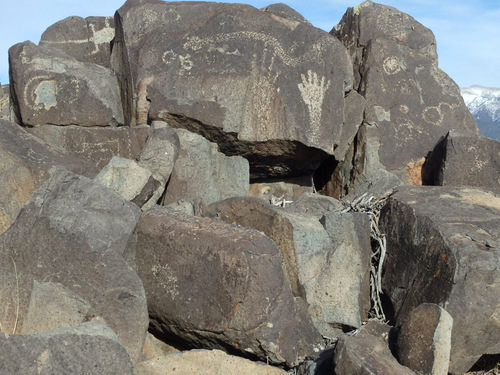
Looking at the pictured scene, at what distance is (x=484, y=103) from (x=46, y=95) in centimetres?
4947

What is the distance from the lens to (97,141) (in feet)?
14.6

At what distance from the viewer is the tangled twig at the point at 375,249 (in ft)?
12.1

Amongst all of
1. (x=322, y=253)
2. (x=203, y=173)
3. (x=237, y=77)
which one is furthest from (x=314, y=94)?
(x=322, y=253)

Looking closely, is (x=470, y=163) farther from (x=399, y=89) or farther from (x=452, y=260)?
(x=452, y=260)

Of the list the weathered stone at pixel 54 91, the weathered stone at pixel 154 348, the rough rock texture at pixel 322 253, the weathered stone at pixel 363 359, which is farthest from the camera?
the weathered stone at pixel 54 91

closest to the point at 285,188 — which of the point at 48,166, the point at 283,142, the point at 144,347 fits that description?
the point at 283,142

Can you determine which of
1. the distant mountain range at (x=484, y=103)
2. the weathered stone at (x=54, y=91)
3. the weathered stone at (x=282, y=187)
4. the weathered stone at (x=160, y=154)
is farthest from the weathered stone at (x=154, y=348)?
the distant mountain range at (x=484, y=103)

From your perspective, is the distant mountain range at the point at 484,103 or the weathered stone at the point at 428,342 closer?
the weathered stone at the point at 428,342

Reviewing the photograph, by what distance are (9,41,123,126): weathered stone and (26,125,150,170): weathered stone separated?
0.20 metres

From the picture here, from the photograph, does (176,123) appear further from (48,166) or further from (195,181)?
(48,166)

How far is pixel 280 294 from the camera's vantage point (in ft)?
9.77

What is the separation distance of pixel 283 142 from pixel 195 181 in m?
0.71

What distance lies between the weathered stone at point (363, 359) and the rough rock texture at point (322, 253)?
532mm

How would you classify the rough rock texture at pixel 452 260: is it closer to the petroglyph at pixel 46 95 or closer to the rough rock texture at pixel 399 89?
the rough rock texture at pixel 399 89
